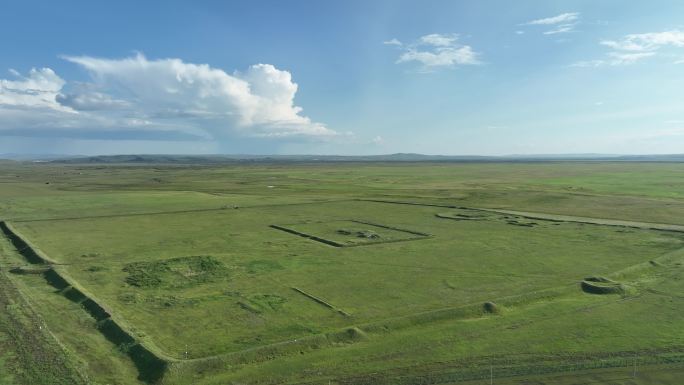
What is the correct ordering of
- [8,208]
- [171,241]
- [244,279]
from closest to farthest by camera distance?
[244,279]
[171,241]
[8,208]

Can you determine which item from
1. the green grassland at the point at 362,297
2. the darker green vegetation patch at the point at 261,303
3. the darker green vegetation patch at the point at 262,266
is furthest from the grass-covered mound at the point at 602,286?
the darker green vegetation patch at the point at 262,266

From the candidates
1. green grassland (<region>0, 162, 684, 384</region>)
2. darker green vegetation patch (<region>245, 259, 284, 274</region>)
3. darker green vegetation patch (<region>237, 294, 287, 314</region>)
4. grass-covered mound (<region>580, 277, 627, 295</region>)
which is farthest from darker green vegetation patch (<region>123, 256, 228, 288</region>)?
grass-covered mound (<region>580, 277, 627, 295</region>)

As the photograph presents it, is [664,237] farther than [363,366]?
Yes

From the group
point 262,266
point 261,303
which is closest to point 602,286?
point 261,303

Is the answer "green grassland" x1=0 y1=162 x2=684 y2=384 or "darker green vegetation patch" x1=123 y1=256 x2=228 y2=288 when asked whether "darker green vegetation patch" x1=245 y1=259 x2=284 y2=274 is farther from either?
"darker green vegetation patch" x1=123 y1=256 x2=228 y2=288

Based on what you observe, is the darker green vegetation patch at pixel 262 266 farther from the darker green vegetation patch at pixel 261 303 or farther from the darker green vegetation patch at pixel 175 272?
the darker green vegetation patch at pixel 261 303

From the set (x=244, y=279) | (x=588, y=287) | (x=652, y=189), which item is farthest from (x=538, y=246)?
(x=652, y=189)

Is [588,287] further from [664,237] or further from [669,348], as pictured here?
[664,237]
